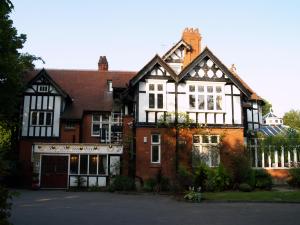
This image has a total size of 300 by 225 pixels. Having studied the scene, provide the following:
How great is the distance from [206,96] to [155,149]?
5114 mm

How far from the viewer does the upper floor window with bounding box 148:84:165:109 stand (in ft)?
80.4

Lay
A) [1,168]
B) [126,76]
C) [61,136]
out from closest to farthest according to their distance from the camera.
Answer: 1. [1,168]
2. [61,136]
3. [126,76]

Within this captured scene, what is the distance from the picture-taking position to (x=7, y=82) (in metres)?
23.1

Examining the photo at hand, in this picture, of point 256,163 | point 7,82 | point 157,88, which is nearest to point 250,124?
point 256,163

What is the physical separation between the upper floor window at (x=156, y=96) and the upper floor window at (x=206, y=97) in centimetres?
196

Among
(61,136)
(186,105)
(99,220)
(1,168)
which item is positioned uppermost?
(186,105)

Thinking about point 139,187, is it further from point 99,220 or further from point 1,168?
point 1,168

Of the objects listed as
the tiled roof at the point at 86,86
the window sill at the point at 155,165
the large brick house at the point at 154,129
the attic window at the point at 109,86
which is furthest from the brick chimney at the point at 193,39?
the window sill at the point at 155,165

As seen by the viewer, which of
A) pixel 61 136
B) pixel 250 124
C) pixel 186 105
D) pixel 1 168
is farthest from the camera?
pixel 250 124

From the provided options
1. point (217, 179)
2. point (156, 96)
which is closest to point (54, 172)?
point (156, 96)

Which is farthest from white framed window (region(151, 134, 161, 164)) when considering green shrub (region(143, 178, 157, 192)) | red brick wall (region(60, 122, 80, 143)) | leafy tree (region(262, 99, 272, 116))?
leafy tree (region(262, 99, 272, 116))

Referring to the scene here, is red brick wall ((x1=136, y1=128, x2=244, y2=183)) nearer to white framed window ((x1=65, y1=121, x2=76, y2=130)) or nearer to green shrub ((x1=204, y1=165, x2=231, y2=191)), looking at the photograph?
green shrub ((x1=204, y1=165, x2=231, y2=191))

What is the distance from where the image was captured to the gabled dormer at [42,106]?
28.1 m

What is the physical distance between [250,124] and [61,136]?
52.5ft
